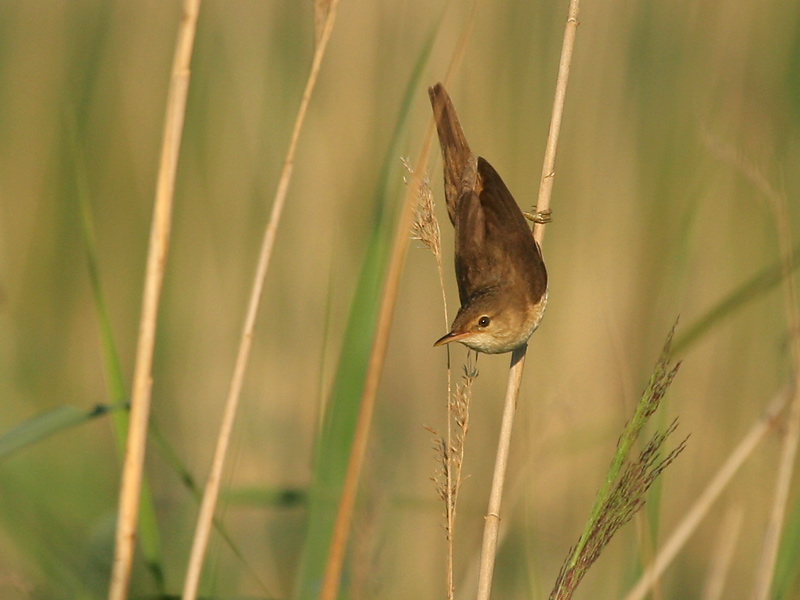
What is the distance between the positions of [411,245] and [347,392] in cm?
157

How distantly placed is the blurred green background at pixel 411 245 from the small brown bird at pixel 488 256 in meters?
0.38

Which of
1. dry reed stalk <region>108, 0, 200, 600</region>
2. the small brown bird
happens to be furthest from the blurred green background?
dry reed stalk <region>108, 0, 200, 600</region>

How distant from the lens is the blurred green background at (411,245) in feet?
8.61

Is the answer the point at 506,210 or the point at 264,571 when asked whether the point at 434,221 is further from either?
the point at 264,571

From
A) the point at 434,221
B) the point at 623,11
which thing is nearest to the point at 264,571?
the point at 434,221

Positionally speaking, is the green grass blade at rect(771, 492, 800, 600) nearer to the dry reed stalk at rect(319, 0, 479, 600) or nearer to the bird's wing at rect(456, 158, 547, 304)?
the bird's wing at rect(456, 158, 547, 304)

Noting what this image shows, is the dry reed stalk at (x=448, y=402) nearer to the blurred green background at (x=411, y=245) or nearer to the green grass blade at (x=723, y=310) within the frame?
the green grass blade at (x=723, y=310)

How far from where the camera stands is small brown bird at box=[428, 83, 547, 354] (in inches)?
78.4

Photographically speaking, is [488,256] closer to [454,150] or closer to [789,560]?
[454,150]

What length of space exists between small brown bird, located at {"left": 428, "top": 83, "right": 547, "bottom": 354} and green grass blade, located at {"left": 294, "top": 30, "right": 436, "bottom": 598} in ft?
1.28

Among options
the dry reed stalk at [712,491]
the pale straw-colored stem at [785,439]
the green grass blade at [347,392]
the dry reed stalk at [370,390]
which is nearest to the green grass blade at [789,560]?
the pale straw-colored stem at [785,439]

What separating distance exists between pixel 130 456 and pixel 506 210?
1130 millimetres

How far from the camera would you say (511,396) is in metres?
1.63

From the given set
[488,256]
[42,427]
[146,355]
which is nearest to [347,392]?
[146,355]
